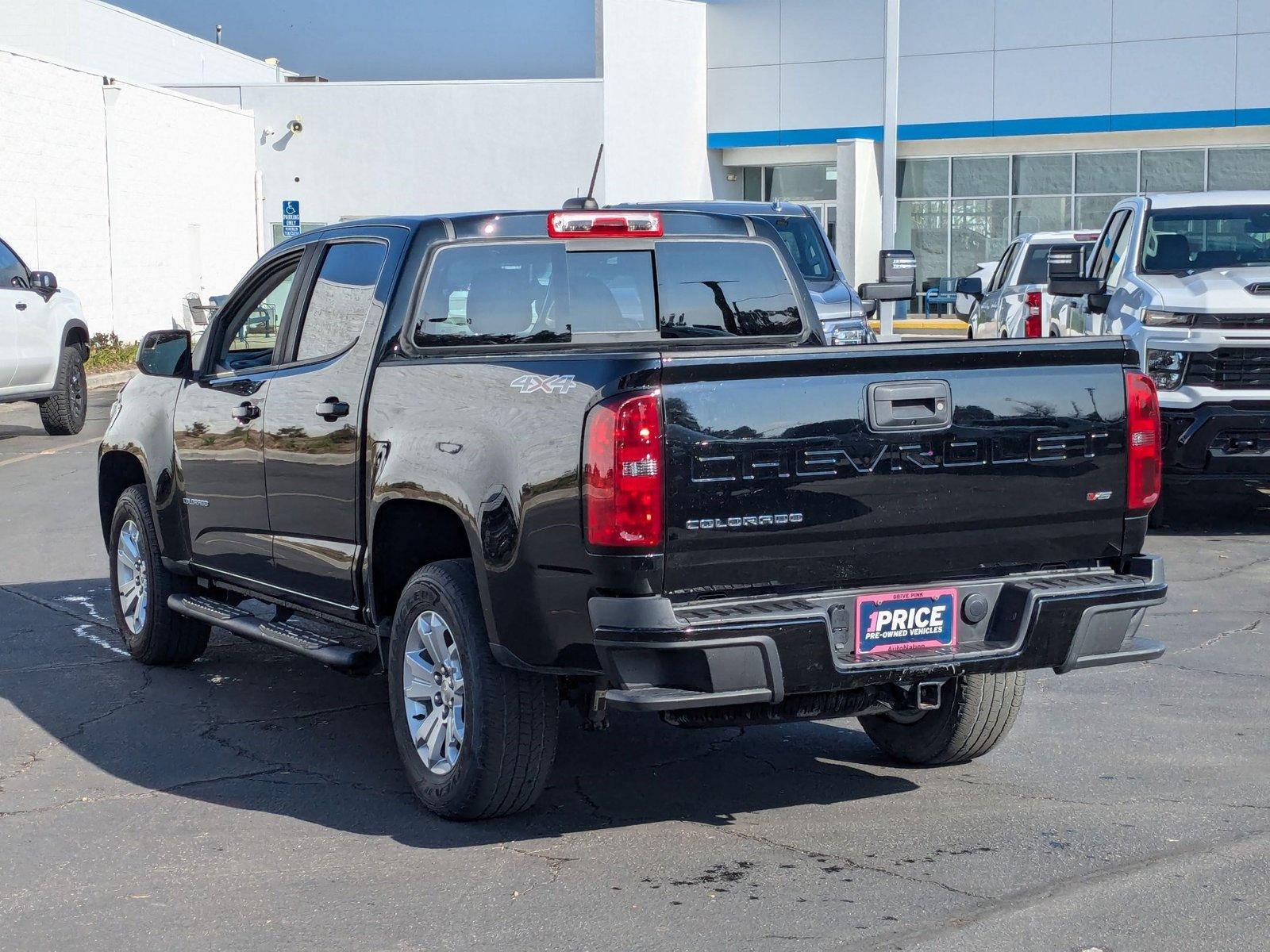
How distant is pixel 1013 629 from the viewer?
4.98 m

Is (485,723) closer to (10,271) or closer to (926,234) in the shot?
(10,271)

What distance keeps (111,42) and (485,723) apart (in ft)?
199

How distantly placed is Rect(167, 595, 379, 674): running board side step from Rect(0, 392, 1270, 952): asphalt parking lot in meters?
0.38

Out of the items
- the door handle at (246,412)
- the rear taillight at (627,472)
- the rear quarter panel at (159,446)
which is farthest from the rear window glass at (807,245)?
the rear taillight at (627,472)

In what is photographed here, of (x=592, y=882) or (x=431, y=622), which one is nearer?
(x=592, y=882)

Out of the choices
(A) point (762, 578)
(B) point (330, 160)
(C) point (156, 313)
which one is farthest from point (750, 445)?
(B) point (330, 160)

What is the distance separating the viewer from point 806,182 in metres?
39.5

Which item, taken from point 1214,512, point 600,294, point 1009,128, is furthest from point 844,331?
point 1009,128

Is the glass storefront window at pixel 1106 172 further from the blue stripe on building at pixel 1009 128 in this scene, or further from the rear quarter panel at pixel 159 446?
the rear quarter panel at pixel 159 446

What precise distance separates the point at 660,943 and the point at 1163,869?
5.06 feet

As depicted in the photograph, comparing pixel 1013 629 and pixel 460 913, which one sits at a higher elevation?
pixel 1013 629

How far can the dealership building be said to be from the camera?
3516 cm

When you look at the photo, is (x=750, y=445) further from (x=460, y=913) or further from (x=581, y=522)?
(x=460, y=913)

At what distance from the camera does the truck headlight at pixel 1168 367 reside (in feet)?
35.4
